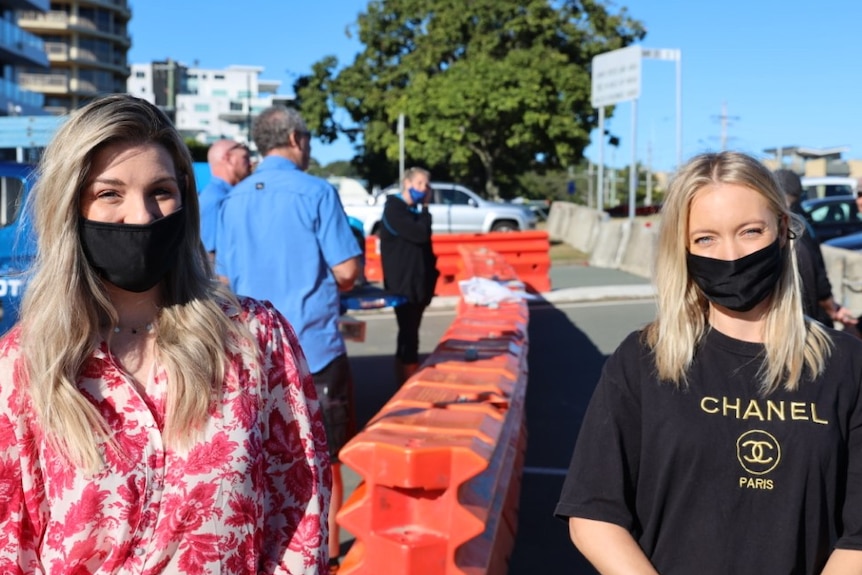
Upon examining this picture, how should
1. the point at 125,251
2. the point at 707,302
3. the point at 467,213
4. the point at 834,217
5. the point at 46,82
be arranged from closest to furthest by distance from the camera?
1. the point at 125,251
2. the point at 707,302
3. the point at 834,217
4. the point at 467,213
5. the point at 46,82

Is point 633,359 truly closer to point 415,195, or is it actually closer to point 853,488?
point 853,488

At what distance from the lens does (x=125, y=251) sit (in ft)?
6.55

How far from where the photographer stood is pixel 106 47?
103 m

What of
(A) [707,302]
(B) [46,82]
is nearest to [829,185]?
(A) [707,302]

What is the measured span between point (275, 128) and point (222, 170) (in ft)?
6.79

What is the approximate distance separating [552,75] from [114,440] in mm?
37001

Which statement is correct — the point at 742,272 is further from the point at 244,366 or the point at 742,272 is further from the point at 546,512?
the point at 546,512

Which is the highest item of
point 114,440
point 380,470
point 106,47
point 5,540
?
point 106,47

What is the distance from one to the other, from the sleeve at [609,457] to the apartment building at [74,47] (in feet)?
327

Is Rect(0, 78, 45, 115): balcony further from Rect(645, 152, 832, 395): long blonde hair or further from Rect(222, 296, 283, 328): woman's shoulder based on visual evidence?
Rect(645, 152, 832, 395): long blonde hair

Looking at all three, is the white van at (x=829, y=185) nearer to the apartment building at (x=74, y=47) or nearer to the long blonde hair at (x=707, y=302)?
the long blonde hair at (x=707, y=302)

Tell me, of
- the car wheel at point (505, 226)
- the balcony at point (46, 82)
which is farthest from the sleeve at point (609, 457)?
the balcony at point (46, 82)

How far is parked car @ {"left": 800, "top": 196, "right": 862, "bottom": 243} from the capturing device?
1931 cm

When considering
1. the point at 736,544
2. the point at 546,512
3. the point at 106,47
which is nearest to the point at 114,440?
the point at 736,544
